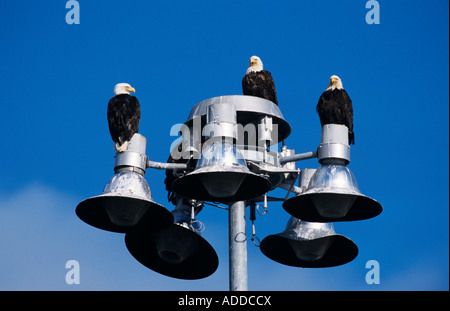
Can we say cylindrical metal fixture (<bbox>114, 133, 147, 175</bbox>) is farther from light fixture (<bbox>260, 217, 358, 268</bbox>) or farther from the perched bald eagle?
light fixture (<bbox>260, 217, 358, 268</bbox>)

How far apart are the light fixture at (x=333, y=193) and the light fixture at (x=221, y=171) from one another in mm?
483

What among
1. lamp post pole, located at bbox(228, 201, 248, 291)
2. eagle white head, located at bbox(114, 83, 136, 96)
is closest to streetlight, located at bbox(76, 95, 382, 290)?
lamp post pole, located at bbox(228, 201, 248, 291)

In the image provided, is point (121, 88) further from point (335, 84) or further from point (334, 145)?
point (334, 145)

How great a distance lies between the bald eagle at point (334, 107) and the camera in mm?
10227

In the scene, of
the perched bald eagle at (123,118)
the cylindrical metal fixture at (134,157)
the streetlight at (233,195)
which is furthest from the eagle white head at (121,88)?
the cylindrical metal fixture at (134,157)

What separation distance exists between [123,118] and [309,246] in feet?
7.59

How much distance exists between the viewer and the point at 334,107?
10.3 metres

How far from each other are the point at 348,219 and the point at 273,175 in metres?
0.92

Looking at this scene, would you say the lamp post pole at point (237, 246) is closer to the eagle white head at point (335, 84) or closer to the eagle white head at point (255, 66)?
the eagle white head at point (335, 84)

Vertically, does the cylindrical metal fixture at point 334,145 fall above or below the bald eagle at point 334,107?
below

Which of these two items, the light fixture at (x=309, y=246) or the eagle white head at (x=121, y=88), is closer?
the light fixture at (x=309, y=246)
